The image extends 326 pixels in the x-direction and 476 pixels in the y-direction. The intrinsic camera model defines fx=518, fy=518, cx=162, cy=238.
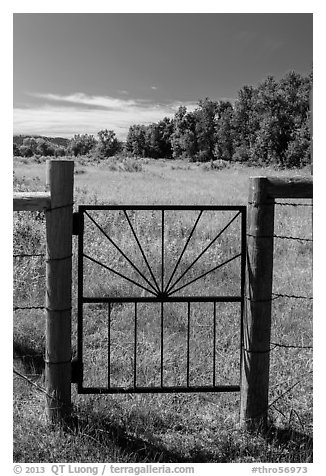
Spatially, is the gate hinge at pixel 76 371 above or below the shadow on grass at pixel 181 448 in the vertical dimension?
above

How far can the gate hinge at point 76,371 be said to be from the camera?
9.25 feet

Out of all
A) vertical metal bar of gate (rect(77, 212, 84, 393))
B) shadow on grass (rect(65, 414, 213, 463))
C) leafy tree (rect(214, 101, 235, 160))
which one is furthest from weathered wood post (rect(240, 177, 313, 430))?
leafy tree (rect(214, 101, 235, 160))

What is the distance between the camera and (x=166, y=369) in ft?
11.5

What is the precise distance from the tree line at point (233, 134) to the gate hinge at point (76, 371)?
2.82 metres

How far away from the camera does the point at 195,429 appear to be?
282 centimetres

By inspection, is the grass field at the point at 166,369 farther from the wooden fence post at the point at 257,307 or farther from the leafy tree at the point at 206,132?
the leafy tree at the point at 206,132

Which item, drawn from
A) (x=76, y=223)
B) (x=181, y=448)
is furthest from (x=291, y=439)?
(x=76, y=223)

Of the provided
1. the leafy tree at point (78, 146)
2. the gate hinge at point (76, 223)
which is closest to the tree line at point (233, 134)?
the leafy tree at point (78, 146)

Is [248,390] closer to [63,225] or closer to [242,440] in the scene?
[242,440]

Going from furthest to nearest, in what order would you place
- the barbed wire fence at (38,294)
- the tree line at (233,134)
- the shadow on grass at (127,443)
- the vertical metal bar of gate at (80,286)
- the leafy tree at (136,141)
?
the tree line at (233,134), the leafy tree at (136,141), the barbed wire fence at (38,294), the vertical metal bar of gate at (80,286), the shadow on grass at (127,443)

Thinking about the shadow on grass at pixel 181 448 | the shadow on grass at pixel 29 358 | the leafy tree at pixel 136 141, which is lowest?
the shadow on grass at pixel 181 448

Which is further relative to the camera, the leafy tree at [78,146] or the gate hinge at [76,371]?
the leafy tree at [78,146]

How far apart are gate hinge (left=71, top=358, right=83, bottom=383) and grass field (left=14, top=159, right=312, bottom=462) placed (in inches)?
6.2
